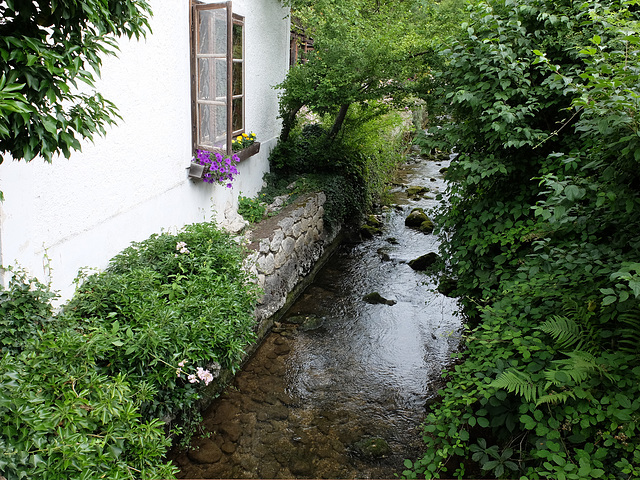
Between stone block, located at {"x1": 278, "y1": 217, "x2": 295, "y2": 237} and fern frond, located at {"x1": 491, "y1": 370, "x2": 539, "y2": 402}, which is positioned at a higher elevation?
fern frond, located at {"x1": 491, "y1": 370, "x2": 539, "y2": 402}

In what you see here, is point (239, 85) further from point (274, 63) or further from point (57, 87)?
point (57, 87)

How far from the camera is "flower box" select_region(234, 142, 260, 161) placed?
274 inches

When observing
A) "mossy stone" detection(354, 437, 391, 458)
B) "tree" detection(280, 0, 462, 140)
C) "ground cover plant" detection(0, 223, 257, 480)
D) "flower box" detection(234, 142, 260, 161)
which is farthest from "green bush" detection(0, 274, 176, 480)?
"tree" detection(280, 0, 462, 140)

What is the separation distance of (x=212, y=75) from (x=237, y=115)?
125 cm

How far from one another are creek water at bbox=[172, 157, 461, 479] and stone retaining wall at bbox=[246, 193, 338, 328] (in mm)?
314

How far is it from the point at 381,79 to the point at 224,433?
5723mm

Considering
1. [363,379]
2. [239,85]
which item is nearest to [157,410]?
[363,379]

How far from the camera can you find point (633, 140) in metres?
2.65

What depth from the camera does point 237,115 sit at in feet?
24.2

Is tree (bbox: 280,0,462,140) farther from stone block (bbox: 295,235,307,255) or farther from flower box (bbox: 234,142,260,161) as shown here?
stone block (bbox: 295,235,307,255)

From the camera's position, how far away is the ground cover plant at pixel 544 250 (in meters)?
2.82

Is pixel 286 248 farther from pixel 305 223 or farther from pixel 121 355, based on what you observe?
pixel 121 355

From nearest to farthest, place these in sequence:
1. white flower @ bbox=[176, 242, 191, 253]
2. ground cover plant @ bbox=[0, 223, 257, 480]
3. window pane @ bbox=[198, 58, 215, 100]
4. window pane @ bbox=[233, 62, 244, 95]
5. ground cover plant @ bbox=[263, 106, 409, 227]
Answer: ground cover plant @ bbox=[0, 223, 257, 480], white flower @ bbox=[176, 242, 191, 253], window pane @ bbox=[198, 58, 215, 100], window pane @ bbox=[233, 62, 244, 95], ground cover plant @ bbox=[263, 106, 409, 227]

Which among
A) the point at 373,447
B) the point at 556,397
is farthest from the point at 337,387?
the point at 556,397
